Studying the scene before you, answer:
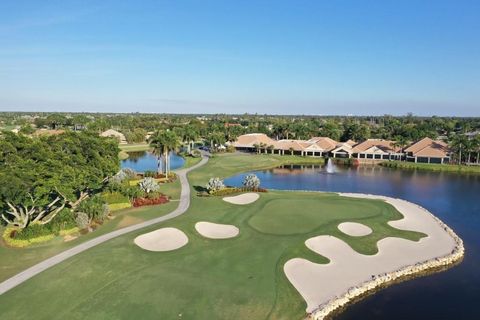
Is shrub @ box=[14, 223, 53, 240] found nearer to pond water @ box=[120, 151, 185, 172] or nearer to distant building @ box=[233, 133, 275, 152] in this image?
pond water @ box=[120, 151, 185, 172]

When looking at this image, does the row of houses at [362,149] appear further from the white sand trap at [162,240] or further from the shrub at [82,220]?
the shrub at [82,220]

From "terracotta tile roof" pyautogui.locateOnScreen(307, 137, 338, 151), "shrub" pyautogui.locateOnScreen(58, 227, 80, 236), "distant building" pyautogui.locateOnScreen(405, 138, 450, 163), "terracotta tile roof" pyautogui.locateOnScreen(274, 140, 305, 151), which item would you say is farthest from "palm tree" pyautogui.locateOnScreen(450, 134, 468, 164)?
"shrub" pyautogui.locateOnScreen(58, 227, 80, 236)

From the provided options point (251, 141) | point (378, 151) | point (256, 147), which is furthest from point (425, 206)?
point (251, 141)

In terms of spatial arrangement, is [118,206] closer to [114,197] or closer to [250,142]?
[114,197]

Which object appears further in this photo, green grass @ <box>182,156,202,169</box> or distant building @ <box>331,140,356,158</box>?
distant building @ <box>331,140,356,158</box>

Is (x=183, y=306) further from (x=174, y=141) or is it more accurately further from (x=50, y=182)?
(x=174, y=141)

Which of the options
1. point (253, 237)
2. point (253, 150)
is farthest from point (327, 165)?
point (253, 237)

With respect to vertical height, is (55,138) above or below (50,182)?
above
